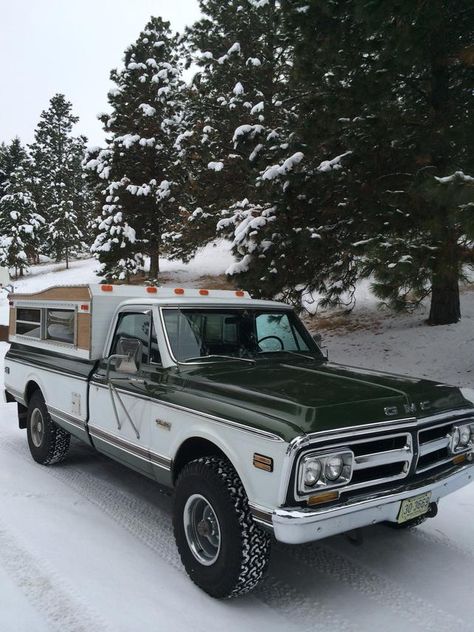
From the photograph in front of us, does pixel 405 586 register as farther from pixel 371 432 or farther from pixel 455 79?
pixel 455 79

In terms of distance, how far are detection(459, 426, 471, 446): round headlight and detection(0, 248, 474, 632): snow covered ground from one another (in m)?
0.87

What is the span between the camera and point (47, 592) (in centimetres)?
344

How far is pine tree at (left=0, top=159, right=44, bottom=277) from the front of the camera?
46.0 metres

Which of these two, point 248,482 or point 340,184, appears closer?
point 248,482

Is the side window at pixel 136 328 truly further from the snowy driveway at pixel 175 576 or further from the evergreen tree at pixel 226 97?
the evergreen tree at pixel 226 97

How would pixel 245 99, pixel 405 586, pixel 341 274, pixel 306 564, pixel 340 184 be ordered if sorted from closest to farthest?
pixel 405 586
pixel 306 564
pixel 340 184
pixel 341 274
pixel 245 99

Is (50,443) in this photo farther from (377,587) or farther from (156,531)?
(377,587)

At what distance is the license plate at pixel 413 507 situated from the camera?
3.37 meters

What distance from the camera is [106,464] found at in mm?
6164

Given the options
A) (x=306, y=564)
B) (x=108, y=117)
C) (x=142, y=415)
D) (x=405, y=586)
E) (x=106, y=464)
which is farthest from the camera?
(x=108, y=117)

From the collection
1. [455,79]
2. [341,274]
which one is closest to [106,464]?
[341,274]

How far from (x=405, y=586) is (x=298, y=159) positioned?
7.83 meters

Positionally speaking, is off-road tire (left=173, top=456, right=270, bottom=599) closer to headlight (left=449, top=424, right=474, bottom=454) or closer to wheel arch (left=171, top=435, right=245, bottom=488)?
wheel arch (left=171, top=435, right=245, bottom=488)

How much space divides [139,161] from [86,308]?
79.7ft
